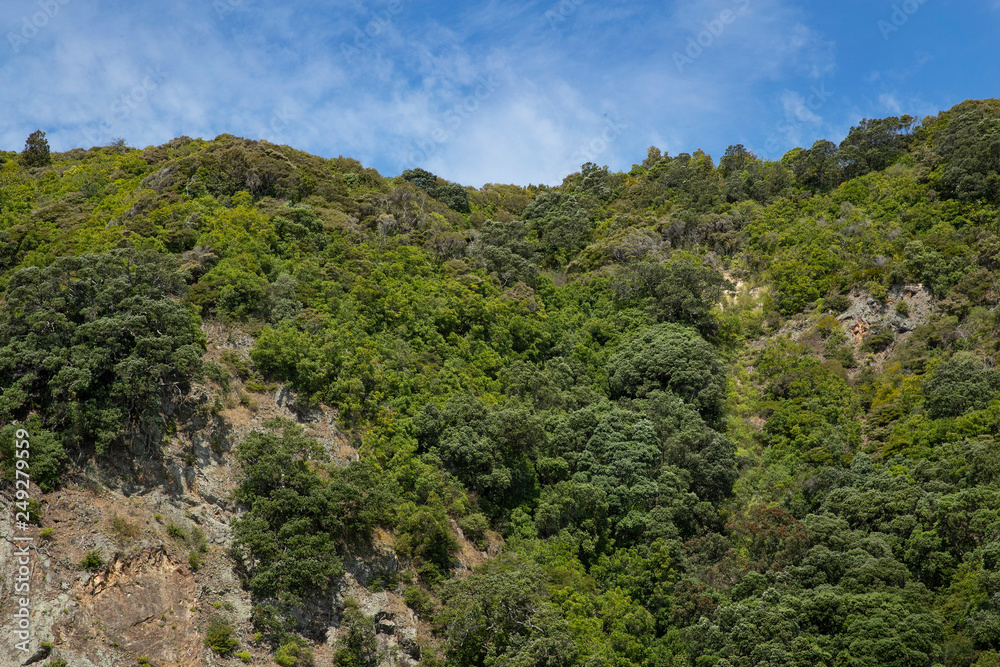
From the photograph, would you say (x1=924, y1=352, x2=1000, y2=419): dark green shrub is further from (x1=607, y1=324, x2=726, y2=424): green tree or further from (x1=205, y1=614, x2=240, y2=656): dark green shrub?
(x1=205, y1=614, x2=240, y2=656): dark green shrub

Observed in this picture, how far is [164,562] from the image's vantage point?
26938mm

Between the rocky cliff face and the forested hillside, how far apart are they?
341 millimetres

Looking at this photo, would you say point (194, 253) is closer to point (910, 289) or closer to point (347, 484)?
point (347, 484)

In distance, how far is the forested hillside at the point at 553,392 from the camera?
94.5 ft

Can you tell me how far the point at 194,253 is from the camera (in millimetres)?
39375

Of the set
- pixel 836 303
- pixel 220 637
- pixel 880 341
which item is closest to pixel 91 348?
pixel 220 637

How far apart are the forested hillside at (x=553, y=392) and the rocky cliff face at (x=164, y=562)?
34 cm

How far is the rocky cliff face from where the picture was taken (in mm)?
23719

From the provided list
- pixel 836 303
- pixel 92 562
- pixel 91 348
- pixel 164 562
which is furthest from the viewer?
pixel 836 303

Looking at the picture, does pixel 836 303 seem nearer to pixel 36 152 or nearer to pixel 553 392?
pixel 553 392

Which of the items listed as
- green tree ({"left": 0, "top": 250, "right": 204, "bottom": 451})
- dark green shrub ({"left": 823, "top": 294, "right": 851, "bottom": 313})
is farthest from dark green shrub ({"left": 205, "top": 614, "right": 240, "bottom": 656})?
dark green shrub ({"left": 823, "top": 294, "right": 851, "bottom": 313})

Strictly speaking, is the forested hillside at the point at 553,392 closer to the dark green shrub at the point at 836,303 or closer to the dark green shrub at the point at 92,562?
the dark green shrub at the point at 92,562

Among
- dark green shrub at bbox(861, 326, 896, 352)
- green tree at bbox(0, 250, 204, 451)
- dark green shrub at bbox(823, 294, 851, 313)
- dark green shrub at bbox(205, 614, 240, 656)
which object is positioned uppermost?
dark green shrub at bbox(823, 294, 851, 313)

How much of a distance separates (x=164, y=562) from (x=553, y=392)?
2518 cm
